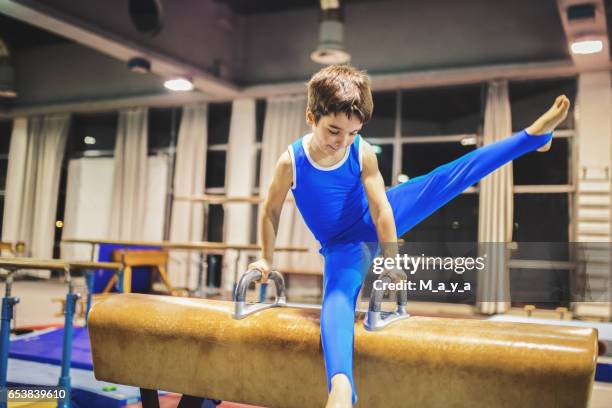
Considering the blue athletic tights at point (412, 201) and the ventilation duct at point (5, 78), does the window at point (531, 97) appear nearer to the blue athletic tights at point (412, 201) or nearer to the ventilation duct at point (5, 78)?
the blue athletic tights at point (412, 201)

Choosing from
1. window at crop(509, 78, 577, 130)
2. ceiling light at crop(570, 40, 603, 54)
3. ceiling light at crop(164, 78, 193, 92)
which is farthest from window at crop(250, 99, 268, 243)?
ceiling light at crop(570, 40, 603, 54)

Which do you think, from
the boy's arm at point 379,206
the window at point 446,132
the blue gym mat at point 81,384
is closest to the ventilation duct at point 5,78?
the blue gym mat at point 81,384

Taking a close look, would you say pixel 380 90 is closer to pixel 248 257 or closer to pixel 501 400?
pixel 248 257

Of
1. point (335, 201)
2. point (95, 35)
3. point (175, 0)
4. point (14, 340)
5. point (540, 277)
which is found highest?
point (175, 0)

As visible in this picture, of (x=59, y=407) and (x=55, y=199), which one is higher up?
(x=55, y=199)

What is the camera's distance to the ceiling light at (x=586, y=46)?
551 cm

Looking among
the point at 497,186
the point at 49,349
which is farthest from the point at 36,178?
the point at 497,186

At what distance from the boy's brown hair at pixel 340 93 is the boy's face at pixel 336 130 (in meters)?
0.01

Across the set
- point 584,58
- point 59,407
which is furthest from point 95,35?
point 584,58

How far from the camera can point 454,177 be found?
173cm

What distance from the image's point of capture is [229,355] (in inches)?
62.7

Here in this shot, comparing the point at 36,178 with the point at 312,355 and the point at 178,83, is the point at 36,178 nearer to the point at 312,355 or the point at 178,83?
the point at 178,83

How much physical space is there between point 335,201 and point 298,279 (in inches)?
243

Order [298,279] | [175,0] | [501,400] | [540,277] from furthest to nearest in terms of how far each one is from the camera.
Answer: [298,279]
[175,0]
[540,277]
[501,400]
